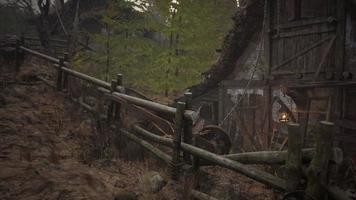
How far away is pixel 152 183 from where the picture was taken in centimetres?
542

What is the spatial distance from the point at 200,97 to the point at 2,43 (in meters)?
10.6

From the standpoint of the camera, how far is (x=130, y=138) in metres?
7.07

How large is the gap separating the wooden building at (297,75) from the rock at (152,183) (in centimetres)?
435

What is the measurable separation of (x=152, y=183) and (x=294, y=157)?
2449 mm

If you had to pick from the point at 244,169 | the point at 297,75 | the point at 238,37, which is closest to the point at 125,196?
the point at 244,169

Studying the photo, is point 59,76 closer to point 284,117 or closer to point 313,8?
point 284,117

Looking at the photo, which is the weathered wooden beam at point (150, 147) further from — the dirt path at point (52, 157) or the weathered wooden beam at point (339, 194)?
the weathered wooden beam at point (339, 194)

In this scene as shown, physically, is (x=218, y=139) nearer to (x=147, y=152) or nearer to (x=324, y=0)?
(x=147, y=152)

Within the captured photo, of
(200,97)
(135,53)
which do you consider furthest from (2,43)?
(200,97)

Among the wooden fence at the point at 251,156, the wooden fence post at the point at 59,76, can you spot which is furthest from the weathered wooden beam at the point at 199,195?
the wooden fence post at the point at 59,76

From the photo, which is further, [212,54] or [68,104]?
[212,54]

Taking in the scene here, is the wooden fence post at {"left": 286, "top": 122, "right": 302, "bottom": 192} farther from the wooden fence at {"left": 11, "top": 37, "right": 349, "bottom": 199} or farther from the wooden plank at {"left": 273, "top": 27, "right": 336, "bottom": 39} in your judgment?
the wooden plank at {"left": 273, "top": 27, "right": 336, "bottom": 39}

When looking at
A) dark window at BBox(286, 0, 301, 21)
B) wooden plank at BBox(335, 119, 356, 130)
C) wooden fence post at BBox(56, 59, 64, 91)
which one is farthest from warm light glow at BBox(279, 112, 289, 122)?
wooden fence post at BBox(56, 59, 64, 91)

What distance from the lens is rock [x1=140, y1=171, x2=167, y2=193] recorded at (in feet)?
17.5
